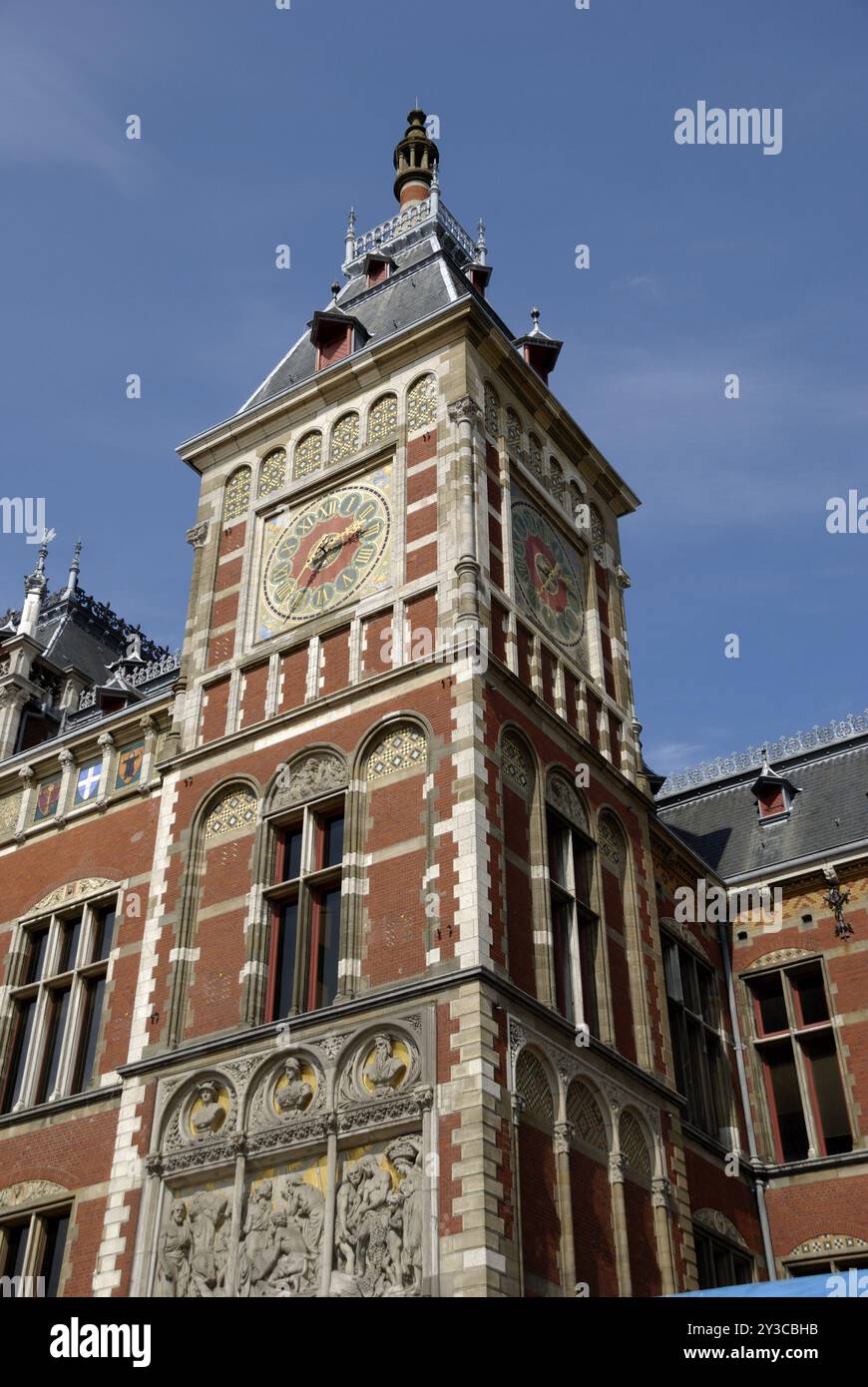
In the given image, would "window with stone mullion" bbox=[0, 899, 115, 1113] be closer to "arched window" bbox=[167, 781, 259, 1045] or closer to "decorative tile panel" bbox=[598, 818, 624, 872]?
"arched window" bbox=[167, 781, 259, 1045]

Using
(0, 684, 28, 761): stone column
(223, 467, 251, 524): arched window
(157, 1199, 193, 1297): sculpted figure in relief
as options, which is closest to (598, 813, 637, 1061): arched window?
(157, 1199, 193, 1297): sculpted figure in relief

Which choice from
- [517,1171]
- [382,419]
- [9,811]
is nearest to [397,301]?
[382,419]

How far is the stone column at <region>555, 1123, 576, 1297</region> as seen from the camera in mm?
18516

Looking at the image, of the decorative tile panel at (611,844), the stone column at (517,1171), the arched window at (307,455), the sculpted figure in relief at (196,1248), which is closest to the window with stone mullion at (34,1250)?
the sculpted figure in relief at (196,1248)

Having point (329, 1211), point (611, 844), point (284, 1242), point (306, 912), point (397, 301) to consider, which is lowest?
point (284, 1242)

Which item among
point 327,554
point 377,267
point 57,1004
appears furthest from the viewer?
point 377,267

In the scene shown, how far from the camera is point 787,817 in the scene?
31.9 meters

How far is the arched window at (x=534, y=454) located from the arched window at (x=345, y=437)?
3.38 metres

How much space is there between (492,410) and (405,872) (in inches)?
393

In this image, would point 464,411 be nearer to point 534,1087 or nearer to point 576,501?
point 576,501

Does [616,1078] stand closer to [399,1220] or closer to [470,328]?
[399,1220]

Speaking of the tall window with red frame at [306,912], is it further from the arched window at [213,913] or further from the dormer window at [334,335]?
the dormer window at [334,335]

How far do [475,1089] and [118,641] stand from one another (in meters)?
26.5

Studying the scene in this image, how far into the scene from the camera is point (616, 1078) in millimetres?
21625
